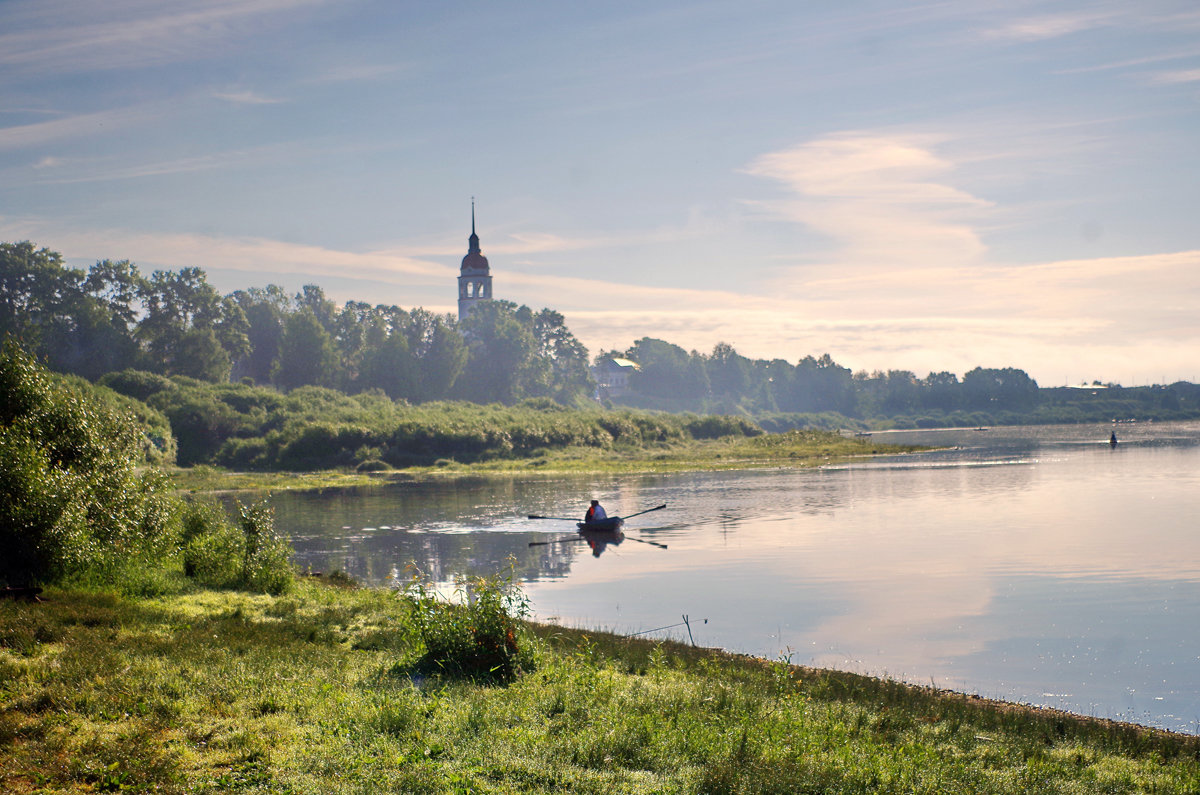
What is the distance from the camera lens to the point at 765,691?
51.4 feet

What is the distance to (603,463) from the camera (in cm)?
9519

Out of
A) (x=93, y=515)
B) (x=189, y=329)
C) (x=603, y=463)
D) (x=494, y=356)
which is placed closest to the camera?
(x=93, y=515)

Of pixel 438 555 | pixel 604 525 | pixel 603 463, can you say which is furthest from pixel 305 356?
pixel 438 555

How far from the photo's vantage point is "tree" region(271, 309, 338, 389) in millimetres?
143125

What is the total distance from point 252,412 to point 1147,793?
351 ft

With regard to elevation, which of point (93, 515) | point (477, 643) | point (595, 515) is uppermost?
point (93, 515)

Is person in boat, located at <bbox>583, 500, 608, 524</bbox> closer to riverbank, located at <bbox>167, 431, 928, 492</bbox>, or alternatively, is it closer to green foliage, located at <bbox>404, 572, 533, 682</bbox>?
green foliage, located at <bbox>404, 572, 533, 682</bbox>

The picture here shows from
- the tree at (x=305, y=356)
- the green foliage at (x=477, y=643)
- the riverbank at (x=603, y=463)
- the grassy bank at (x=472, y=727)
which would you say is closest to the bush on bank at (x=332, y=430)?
the riverbank at (x=603, y=463)

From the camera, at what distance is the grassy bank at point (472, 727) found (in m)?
10.6

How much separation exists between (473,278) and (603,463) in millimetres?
94907

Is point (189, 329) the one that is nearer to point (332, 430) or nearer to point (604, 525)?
point (332, 430)

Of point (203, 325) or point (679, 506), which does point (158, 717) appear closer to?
point (679, 506)

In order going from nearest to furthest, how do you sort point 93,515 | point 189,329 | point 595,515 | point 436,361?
point 93,515
point 595,515
point 189,329
point 436,361

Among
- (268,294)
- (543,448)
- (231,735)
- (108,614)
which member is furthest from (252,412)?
(231,735)
